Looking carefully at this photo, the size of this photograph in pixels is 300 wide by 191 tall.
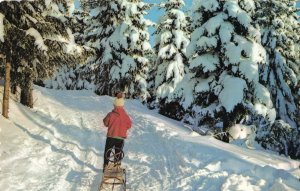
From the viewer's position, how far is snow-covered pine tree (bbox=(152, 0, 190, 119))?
3272 centimetres

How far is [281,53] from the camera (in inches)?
1195

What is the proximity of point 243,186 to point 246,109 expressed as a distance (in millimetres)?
10970

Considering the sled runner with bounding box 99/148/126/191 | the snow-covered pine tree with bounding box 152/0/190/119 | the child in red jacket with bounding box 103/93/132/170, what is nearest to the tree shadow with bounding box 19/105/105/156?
the child in red jacket with bounding box 103/93/132/170

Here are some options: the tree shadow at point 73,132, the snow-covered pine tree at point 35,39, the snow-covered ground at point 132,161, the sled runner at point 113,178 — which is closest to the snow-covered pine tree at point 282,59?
the snow-covered ground at point 132,161

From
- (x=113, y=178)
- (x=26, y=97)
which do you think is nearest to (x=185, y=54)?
(x=26, y=97)

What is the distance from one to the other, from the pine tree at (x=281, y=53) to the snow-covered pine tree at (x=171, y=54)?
21.2 feet

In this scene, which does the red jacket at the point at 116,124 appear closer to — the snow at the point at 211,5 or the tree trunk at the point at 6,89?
the tree trunk at the point at 6,89

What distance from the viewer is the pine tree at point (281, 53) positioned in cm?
2869

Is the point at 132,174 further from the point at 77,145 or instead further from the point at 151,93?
the point at 151,93

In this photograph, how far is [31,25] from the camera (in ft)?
56.0

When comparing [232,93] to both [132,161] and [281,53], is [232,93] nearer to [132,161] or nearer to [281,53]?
[132,161]

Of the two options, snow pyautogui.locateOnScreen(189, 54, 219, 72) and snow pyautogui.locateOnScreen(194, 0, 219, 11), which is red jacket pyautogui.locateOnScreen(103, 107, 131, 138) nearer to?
snow pyautogui.locateOnScreen(189, 54, 219, 72)

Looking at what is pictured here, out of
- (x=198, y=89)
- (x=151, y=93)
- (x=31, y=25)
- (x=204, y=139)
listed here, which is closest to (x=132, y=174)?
(x=204, y=139)

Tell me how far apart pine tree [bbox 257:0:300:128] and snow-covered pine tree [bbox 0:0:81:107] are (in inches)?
583
